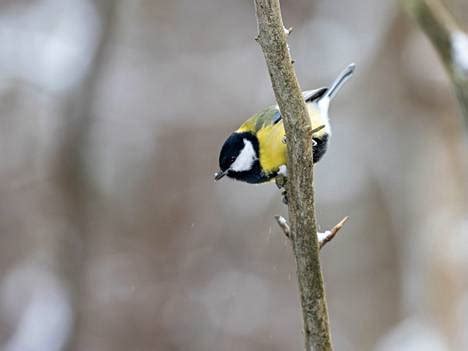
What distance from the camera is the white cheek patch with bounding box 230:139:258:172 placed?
1455mm

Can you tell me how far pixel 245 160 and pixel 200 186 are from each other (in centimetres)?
241

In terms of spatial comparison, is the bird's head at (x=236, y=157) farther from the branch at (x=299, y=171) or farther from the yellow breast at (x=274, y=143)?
the branch at (x=299, y=171)

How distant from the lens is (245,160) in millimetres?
1465

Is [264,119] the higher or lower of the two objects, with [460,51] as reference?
lower

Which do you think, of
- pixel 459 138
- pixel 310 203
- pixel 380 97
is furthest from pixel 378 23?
pixel 310 203

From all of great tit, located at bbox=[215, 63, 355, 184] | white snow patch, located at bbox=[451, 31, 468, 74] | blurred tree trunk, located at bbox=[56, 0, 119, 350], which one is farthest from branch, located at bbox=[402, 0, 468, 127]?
blurred tree trunk, located at bbox=[56, 0, 119, 350]

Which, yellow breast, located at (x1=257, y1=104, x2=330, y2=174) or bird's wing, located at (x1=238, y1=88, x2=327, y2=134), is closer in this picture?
yellow breast, located at (x1=257, y1=104, x2=330, y2=174)

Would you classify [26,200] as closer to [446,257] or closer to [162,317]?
[162,317]

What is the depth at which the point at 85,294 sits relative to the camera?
3.58 metres

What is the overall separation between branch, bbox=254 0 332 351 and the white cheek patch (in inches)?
21.2

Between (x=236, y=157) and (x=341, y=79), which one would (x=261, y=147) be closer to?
(x=236, y=157)

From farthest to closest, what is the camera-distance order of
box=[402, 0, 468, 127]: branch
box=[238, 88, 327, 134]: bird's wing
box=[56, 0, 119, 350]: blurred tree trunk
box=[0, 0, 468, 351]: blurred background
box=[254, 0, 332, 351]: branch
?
box=[0, 0, 468, 351]: blurred background
box=[56, 0, 119, 350]: blurred tree trunk
box=[238, 88, 327, 134]: bird's wing
box=[402, 0, 468, 127]: branch
box=[254, 0, 332, 351]: branch

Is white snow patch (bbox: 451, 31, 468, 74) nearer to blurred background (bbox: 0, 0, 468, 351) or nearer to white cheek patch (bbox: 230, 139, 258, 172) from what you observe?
white cheek patch (bbox: 230, 139, 258, 172)

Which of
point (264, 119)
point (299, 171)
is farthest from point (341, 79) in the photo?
point (299, 171)
